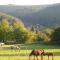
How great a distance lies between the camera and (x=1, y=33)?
3174 mm

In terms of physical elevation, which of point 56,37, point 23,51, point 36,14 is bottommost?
point 23,51

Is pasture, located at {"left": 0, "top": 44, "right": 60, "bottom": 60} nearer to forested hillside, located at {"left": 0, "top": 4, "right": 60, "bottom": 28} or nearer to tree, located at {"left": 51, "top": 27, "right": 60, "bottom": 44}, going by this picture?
tree, located at {"left": 51, "top": 27, "right": 60, "bottom": 44}

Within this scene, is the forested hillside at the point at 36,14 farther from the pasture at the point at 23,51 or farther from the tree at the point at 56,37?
the pasture at the point at 23,51

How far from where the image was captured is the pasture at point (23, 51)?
3.15m

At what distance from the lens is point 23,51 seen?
3.20 metres

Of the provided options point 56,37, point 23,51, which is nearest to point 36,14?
point 56,37

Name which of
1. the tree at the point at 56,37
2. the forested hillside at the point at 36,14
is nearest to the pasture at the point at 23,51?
the tree at the point at 56,37

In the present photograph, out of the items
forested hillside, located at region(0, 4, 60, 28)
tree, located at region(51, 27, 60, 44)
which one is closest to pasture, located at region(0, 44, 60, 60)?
tree, located at region(51, 27, 60, 44)

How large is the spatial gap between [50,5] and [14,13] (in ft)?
2.00

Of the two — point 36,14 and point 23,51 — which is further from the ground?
point 36,14

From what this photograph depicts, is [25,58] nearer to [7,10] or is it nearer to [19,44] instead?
[19,44]

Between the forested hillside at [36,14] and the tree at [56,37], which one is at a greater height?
the forested hillside at [36,14]

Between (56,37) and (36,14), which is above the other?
(36,14)

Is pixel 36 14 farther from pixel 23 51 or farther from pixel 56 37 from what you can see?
pixel 23 51
